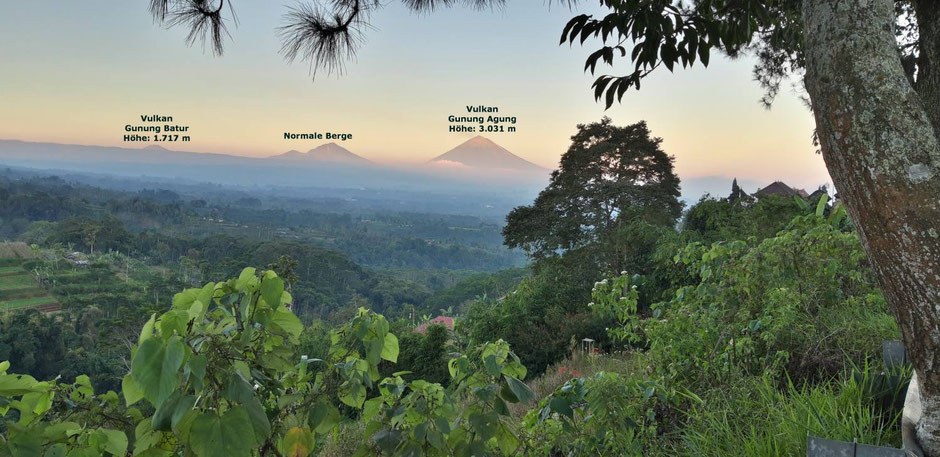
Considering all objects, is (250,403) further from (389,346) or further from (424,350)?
(424,350)

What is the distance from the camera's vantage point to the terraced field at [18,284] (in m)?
36.5

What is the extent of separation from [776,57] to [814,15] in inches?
267

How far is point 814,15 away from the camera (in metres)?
1.26

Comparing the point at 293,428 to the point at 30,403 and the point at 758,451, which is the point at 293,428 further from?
the point at 758,451

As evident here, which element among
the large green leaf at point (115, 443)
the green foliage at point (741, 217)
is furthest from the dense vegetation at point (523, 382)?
the green foliage at point (741, 217)

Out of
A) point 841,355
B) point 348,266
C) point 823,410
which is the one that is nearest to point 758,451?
point 823,410

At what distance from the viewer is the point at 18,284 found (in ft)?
129

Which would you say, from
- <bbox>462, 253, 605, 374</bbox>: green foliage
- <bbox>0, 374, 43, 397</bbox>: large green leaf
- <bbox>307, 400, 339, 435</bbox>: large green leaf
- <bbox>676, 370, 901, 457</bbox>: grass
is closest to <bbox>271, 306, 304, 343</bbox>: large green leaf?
<bbox>307, 400, 339, 435</bbox>: large green leaf

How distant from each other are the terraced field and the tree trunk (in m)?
44.9

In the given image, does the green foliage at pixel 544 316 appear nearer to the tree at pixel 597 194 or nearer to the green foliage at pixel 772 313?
the tree at pixel 597 194

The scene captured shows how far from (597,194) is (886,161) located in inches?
497

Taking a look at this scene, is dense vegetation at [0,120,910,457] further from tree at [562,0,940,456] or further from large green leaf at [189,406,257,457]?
tree at [562,0,940,456]

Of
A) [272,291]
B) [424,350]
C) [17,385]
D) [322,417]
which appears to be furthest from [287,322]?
[424,350]

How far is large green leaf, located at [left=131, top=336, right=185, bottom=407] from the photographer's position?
0.83 meters
